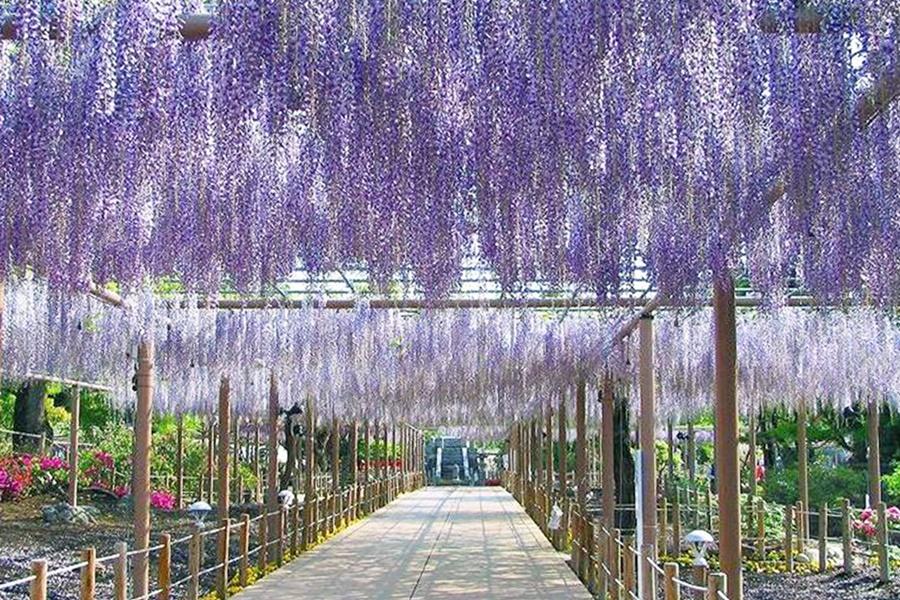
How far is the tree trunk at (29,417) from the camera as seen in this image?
21.3m

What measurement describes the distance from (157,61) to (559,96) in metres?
1.52

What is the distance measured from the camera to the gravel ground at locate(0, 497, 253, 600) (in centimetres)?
966

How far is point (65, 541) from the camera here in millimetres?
13062

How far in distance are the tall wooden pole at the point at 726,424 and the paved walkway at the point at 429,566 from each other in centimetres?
410

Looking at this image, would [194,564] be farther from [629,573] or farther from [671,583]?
[671,583]

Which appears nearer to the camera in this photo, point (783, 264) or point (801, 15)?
point (801, 15)

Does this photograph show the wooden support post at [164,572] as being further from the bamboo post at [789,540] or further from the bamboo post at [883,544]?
the bamboo post at [789,540]

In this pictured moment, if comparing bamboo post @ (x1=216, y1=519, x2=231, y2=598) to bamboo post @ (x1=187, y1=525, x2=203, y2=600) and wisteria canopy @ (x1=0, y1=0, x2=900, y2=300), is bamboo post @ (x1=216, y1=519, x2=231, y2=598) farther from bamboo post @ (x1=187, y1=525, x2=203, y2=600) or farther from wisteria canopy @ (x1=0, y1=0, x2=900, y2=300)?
wisteria canopy @ (x1=0, y1=0, x2=900, y2=300)

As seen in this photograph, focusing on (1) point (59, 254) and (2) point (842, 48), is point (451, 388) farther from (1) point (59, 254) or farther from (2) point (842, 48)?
(2) point (842, 48)

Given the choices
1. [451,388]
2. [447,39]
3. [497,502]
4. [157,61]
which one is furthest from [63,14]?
[497,502]

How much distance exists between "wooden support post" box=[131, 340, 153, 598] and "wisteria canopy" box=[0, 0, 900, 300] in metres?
2.40

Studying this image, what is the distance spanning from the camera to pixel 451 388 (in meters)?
17.0

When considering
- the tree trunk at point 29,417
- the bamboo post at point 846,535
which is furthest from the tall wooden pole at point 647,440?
the tree trunk at point 29,417

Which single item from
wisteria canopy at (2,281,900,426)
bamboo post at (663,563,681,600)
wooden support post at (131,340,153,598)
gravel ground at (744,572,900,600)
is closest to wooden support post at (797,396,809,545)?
wisteria canopy at (2,281,900,426)
